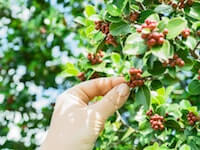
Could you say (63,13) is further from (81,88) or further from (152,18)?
(152,18)

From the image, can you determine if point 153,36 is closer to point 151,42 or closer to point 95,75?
point 151,42

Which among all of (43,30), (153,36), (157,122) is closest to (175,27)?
(153,36)

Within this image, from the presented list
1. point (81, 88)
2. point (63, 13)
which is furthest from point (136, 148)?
point (63, 13)

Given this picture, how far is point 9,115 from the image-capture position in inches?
200

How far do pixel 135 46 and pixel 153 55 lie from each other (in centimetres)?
8

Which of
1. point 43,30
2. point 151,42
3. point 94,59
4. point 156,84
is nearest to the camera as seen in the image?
point 151,42

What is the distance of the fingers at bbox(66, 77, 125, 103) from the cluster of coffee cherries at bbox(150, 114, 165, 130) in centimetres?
22

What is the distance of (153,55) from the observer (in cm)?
149

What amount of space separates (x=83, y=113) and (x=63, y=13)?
2.75 m

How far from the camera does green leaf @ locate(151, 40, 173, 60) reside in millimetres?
1376

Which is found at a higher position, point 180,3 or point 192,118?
point 180,3

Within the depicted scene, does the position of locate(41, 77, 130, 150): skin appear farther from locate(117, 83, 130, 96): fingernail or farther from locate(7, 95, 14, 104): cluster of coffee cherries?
locate(7, 95, 14, 104): cluster of coffee cherries

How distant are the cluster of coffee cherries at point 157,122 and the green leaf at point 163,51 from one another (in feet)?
2.15

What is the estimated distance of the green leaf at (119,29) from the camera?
5.50 feet
